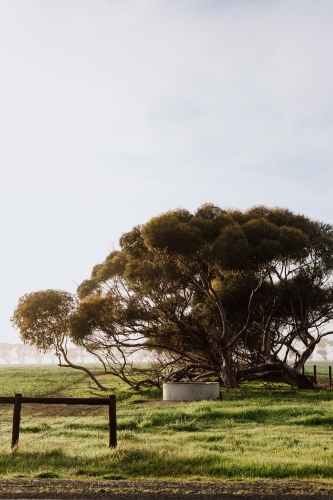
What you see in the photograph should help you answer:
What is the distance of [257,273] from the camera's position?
122 ft

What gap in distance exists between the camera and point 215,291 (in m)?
37.2

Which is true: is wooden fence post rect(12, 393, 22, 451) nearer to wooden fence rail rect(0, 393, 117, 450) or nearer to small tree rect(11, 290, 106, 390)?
Answer: wooden fence rail rect(0, 393, 117, 450)

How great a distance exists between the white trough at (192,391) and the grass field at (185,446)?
5.70 metres

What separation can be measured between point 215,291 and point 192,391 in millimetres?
7843

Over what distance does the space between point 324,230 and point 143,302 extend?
44.0 ft

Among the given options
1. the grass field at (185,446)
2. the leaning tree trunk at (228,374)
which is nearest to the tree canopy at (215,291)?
the leaning tree trunk at (228,374)

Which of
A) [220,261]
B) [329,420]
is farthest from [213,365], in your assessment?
[329,420]

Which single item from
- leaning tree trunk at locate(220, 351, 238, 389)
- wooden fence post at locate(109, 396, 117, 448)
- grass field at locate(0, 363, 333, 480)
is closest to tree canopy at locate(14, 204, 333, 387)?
leaning tree trunk at locate(220, 351, 238, 389)

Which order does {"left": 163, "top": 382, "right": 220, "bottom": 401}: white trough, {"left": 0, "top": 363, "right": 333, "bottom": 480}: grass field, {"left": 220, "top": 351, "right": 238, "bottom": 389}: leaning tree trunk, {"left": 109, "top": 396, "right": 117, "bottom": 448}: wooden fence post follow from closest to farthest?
{"left": 0, "top": 363, "right": 333, "bottom": 480}: grass field, {"left": 109, "top": 396, "right": 117, "bottom": 448}: wooden fence post, {"left": 163, "top": 382, "right": 220, "bottom": 401}: white trough, {"left": 220, "top": 351, "right": 238, "bottom": 389}: leaning tree trunk

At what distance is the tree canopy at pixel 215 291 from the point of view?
114 ft

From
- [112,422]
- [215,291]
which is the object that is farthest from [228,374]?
[112,422]

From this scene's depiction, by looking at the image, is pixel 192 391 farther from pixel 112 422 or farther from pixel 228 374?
pixel 112 422

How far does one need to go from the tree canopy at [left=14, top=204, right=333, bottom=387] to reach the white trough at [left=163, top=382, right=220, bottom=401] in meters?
4.57

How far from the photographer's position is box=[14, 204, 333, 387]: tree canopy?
34.7 meters
